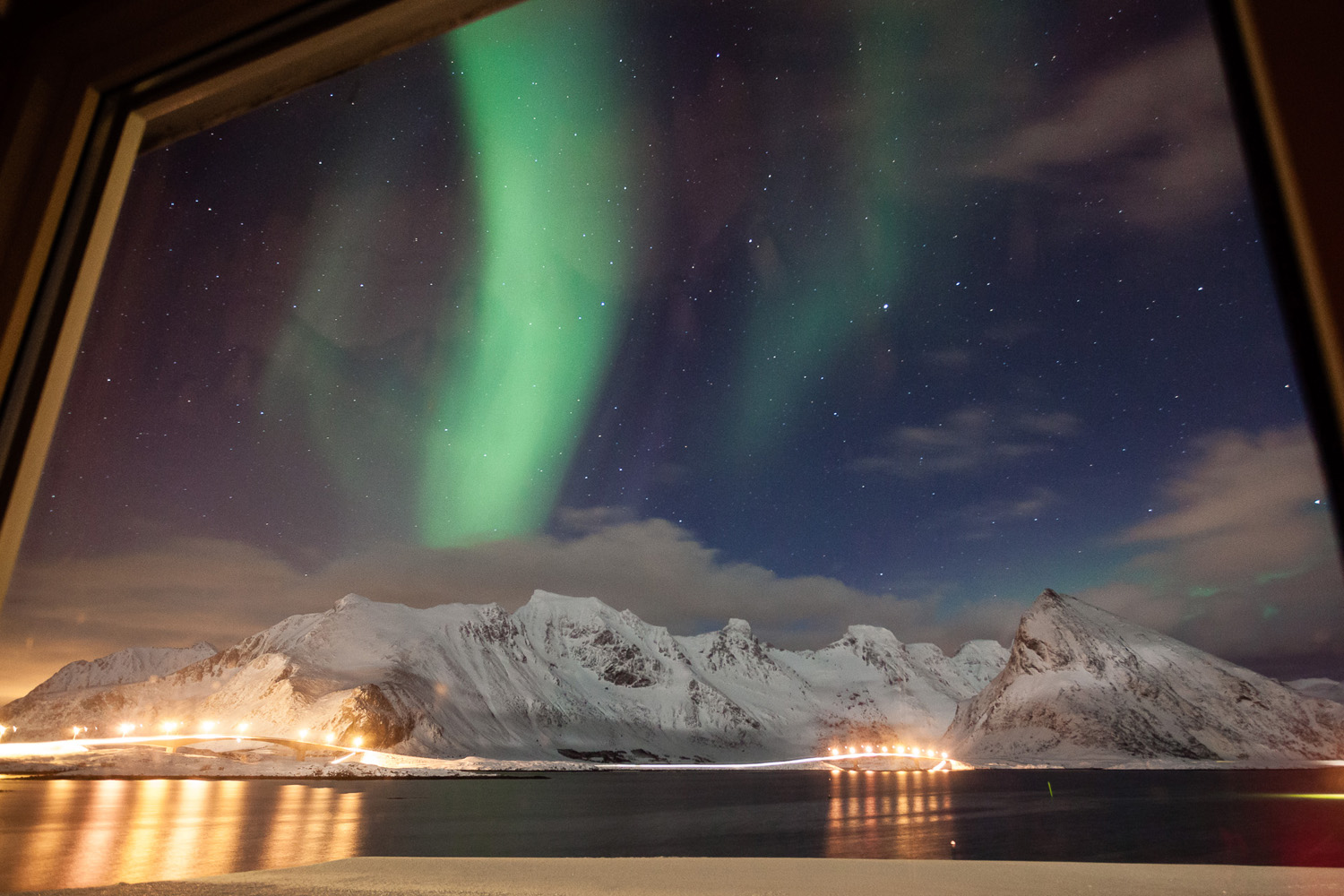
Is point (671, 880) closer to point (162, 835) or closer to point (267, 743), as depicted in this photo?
point (162, 835)

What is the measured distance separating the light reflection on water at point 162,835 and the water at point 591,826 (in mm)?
105

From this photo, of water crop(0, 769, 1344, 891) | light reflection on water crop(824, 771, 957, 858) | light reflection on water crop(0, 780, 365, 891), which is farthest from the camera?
light reflection on water crop(824, 771, 957, 858)

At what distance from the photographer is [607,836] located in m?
45.3

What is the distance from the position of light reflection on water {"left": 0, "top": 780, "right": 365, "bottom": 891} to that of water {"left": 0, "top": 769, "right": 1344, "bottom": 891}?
11 centimetres

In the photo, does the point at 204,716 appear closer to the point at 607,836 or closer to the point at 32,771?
the point at 32,771

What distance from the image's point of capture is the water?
25767mm

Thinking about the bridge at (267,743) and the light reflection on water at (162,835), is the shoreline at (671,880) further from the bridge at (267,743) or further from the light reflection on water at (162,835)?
the bridge at (267,743)

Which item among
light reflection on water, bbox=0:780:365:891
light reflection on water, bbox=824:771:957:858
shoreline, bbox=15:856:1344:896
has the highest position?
shoreline, bbox=15:856:1344:896

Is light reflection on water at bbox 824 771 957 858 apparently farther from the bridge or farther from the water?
the bridge

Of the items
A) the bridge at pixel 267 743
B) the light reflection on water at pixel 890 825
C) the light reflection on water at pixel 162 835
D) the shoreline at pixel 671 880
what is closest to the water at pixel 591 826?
the light reflection on water at pixel 162 835

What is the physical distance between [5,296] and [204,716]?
234 meters

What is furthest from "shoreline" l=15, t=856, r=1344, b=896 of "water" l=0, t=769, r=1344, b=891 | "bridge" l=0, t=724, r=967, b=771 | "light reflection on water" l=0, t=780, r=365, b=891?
"bridge" l=0, t=724, r=967, b=771

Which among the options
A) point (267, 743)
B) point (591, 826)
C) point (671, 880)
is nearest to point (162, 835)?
point (591, 826)

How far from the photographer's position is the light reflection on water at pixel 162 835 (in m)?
19.0
